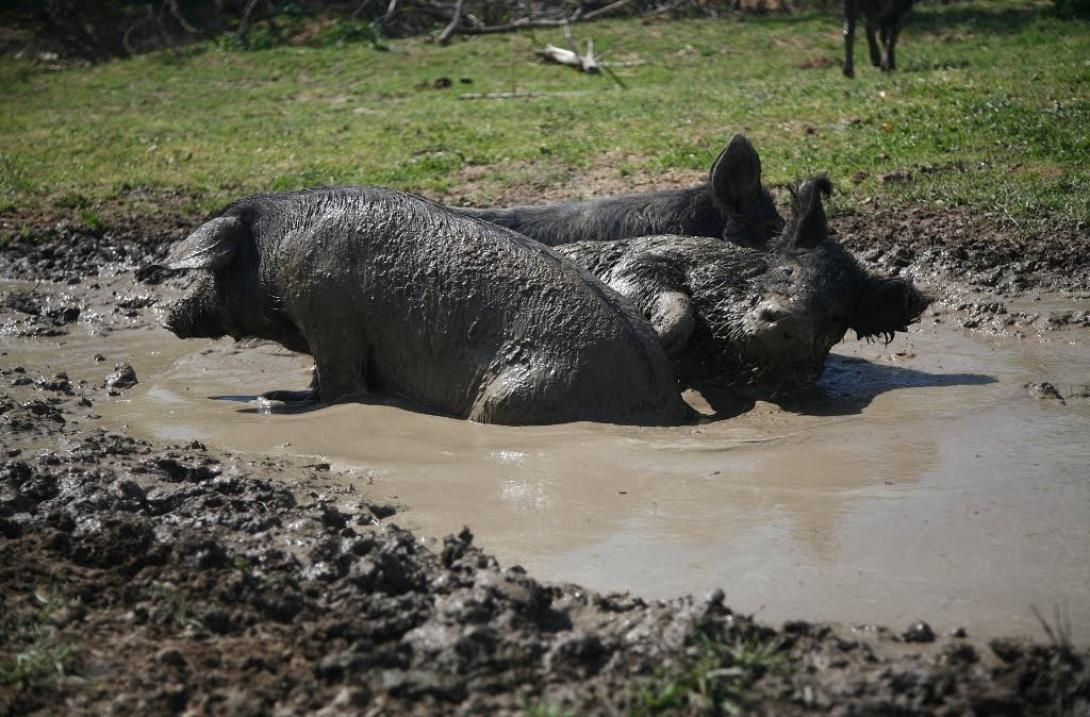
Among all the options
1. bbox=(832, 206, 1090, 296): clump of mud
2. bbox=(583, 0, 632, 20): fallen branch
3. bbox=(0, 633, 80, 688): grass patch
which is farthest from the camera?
bbox=(583, 0, 632, 20): fallen branch

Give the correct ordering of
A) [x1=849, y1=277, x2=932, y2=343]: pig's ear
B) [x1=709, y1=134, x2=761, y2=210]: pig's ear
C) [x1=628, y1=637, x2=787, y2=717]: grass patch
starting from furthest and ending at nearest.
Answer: [x1=709, y1=134, x2=761, y2=210]: pig's ear, [x1=849, y1=277, x2=932, y2=343]: pig's ear, [x1=628, y1=637, x2=787, y2=717]: grass patch

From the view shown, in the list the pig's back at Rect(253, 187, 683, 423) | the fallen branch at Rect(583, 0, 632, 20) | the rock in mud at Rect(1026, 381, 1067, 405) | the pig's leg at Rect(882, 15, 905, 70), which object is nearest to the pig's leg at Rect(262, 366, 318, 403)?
the pig's back at Rect(253, 187, 683, 423)

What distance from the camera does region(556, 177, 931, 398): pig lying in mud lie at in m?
6.33

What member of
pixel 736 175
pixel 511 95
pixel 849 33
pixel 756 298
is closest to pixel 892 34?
pixel 849 33

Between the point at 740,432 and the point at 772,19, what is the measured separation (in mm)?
19381

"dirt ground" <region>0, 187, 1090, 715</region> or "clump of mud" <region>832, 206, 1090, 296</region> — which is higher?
"clump of mud" <region>832, 206, 1090, 296</region>

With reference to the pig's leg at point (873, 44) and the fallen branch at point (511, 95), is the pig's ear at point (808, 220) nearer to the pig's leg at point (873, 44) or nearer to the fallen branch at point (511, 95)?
the fallen branch at point (511, 95)

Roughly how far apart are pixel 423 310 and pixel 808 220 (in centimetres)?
217

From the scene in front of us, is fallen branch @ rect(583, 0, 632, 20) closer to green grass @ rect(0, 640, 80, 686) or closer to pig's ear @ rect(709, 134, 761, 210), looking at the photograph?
pig's ear @ rect(709, 134, 761, 210)

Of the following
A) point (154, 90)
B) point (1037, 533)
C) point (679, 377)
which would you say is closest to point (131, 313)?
point (679, 377)

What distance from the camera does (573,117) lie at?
1439cm

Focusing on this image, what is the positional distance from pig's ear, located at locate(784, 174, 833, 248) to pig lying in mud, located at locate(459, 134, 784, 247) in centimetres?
43

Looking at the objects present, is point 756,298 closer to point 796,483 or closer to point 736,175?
point 736,175

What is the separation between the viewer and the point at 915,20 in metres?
23.0
